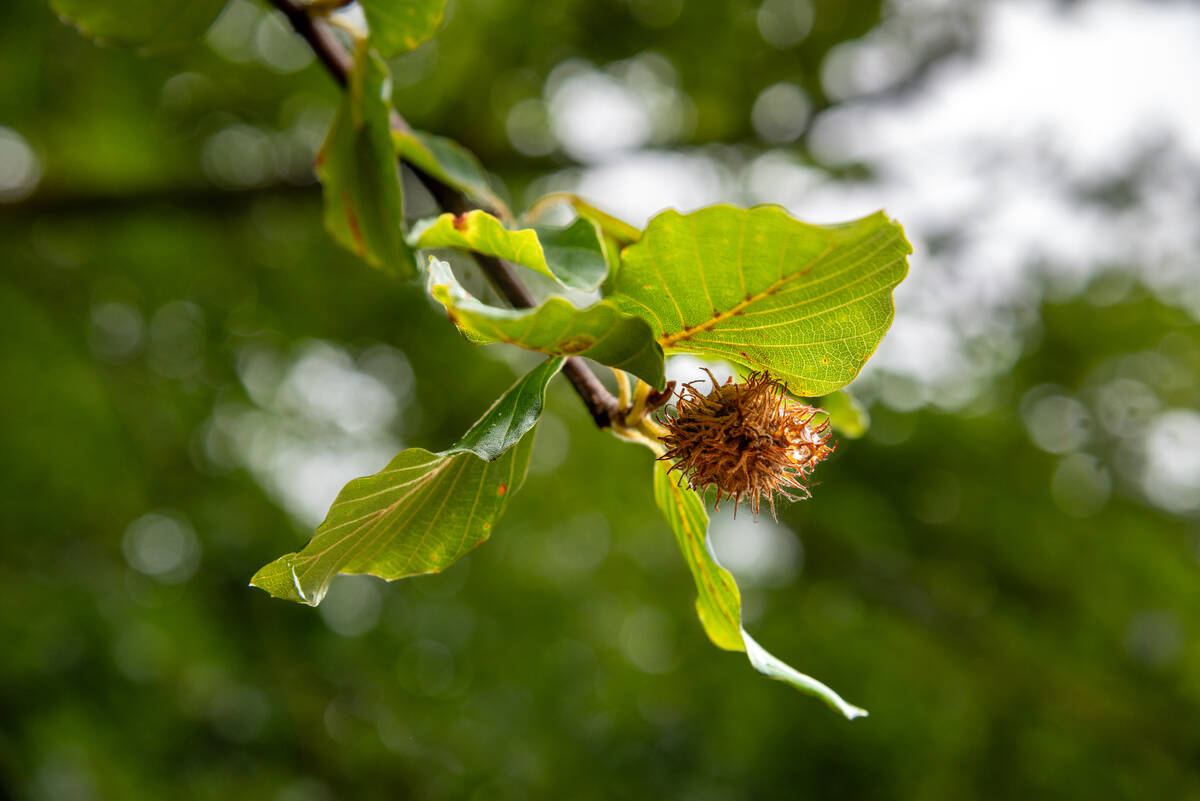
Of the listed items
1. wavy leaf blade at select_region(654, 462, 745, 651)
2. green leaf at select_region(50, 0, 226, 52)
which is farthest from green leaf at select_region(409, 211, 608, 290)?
green leaf at select_region(50, 0, 226, 52)

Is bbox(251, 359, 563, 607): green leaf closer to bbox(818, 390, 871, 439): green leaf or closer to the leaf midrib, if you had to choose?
the leaf midrib

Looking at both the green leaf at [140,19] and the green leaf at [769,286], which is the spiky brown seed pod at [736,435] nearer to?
the green leaf at [769,286]

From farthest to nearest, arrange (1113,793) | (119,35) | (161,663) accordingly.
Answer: (1113,793) < (161,663) < (119,35)

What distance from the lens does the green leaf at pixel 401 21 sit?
0.78 m

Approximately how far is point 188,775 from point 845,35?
10.9 feet

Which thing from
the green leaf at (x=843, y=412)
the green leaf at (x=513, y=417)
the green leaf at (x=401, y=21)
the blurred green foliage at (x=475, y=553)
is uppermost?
the green leaf at (x=401, y=21)

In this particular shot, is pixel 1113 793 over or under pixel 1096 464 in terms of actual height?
under

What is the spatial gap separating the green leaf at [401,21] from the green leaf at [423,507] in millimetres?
439

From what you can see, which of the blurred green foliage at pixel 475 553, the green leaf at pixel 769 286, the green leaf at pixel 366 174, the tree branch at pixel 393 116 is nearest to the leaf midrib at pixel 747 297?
the green leaf at pixel 769 286

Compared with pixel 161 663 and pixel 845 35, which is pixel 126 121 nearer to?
pixel 161 663

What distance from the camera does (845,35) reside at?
279 centimetres

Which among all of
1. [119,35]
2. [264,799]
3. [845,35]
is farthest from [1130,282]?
[264,799]

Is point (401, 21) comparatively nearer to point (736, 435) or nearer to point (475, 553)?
point (736, 435)

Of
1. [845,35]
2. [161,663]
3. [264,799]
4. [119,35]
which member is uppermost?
[119,35]
